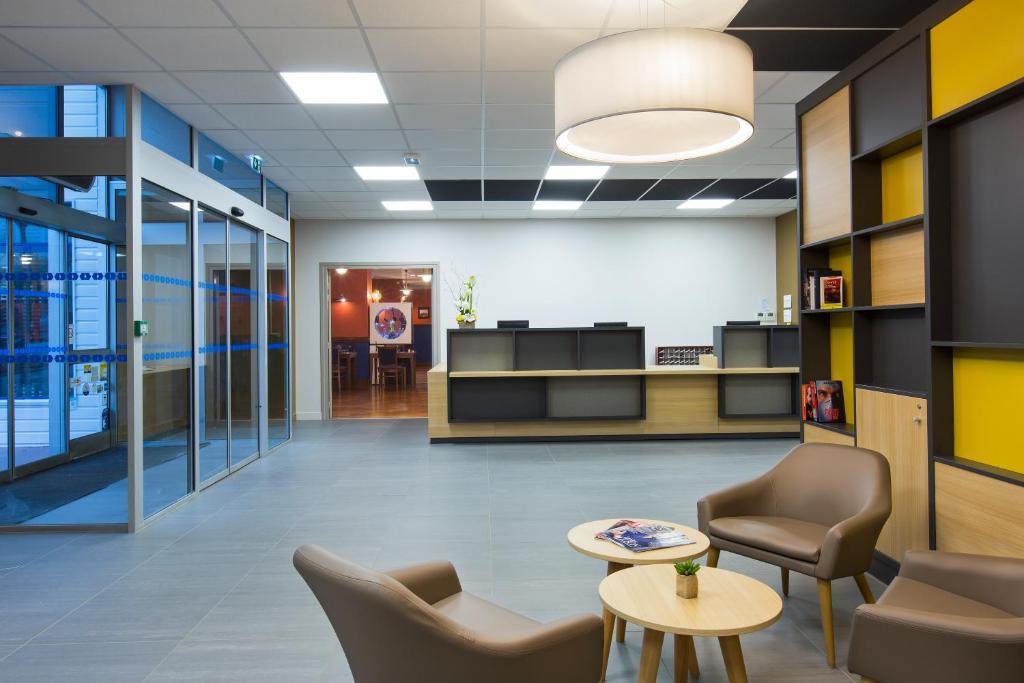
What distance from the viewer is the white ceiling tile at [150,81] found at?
4910 millimetres

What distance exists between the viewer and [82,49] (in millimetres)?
4480

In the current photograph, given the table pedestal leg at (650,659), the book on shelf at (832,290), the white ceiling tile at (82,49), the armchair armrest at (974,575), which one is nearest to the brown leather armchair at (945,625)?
the armchair armrest at (974,575)

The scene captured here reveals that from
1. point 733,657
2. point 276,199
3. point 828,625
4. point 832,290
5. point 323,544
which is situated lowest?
point 323,544

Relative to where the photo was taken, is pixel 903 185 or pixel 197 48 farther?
pixel 197 48

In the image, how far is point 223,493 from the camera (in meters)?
6.03

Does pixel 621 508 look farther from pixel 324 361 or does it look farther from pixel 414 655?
pixel 324 361

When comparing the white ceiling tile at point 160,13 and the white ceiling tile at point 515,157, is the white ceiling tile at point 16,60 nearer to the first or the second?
the white ceiling tile at point 160,13

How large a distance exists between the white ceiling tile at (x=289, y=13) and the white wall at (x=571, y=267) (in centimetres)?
695

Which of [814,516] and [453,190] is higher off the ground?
[453,190]

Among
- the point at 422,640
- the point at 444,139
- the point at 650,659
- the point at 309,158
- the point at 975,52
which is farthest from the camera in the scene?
the point at 309,158

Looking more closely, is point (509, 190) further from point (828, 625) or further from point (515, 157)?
point (828, 625)

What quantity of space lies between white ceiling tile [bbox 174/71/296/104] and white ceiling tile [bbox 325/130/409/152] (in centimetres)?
97

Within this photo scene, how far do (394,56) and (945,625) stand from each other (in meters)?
4.50

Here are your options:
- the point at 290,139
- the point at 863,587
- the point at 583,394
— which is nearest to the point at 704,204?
the point at 583,394
